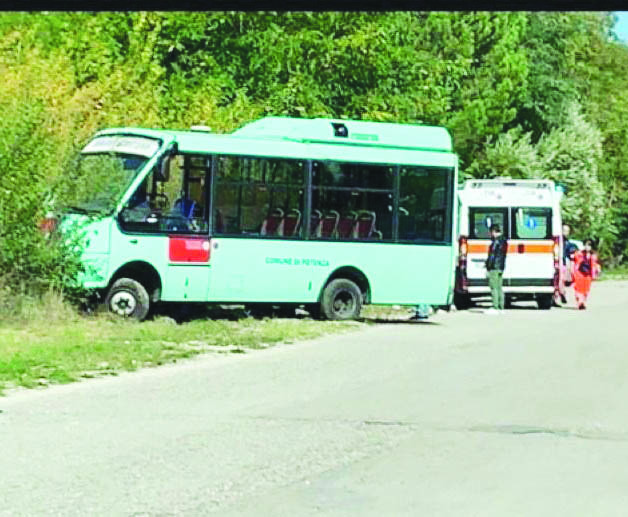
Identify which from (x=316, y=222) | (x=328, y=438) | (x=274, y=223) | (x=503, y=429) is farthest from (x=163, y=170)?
(x=328, y=438)

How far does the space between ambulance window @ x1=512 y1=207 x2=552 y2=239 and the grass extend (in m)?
9.06

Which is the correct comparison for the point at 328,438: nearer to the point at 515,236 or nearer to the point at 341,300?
the point at 341,300

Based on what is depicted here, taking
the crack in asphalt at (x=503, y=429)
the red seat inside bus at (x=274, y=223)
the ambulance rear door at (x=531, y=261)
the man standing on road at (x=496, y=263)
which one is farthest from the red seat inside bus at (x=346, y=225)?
the crack in asphalt at (x=503, y=429)

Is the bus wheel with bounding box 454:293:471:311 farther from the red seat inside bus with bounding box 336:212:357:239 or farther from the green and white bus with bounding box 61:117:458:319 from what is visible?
the red seat inside bus with bounding box 336:212:357:239

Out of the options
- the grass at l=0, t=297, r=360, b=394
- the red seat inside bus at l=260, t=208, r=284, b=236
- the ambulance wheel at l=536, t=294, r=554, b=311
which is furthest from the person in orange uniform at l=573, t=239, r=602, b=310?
the red seat inside bus at l=260, t=208, r=284, b=236

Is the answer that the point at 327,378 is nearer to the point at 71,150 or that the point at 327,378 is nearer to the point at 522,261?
the point at 71,150

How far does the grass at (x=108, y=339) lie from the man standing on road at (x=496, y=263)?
21.2 feet

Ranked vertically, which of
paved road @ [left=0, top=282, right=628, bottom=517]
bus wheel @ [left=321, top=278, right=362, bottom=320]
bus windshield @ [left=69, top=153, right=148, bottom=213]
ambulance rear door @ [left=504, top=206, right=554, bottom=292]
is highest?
bus windshield @ [left=69, top=153, right=148, bottom=213]

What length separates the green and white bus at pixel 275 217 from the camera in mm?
20906

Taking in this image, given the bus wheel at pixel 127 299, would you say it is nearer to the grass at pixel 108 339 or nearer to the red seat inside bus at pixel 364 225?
the grass at pixel 108 339

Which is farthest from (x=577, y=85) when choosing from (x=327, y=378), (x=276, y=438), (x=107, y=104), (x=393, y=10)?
(x=393, y=10)

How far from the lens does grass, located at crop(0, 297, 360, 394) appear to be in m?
15.3

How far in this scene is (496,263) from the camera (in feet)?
94.0

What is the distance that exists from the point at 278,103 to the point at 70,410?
19750 mm
